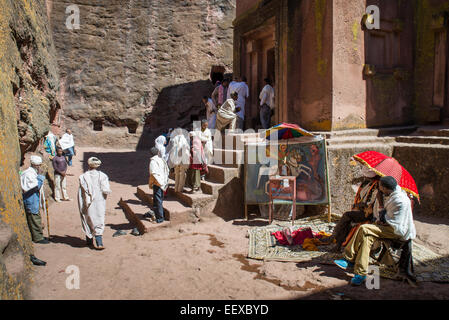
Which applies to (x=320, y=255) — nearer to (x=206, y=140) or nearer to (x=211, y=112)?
(x=206, y=140)

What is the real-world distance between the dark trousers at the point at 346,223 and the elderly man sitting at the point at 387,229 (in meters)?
0.71

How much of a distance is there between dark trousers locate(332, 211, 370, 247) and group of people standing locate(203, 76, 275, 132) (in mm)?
4937

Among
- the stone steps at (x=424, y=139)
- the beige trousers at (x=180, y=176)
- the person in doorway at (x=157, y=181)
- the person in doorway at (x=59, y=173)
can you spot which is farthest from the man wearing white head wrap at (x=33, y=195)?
the stone steps at (x=424, y=139)

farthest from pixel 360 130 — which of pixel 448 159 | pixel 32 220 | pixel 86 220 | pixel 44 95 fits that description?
pixel 44 95

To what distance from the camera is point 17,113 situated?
748 cm

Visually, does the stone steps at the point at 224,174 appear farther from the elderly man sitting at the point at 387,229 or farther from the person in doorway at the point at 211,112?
the elderly man sitting at the point at 387,229

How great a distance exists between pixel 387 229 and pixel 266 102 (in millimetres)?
6429

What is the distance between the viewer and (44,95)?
10.8 m

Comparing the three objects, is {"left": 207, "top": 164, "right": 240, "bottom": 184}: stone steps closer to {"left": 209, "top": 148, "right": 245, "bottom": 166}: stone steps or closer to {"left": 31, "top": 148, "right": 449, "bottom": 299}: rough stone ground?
{"left": 209, "top": 148, "right": 245, "bottom": 166}: stone steps

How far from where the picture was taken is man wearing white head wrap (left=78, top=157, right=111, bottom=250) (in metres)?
6.16

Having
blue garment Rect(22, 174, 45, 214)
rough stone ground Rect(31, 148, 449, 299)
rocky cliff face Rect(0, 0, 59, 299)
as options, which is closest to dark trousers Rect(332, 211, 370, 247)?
rough stone ground Rect(31, 148, 449, 299)

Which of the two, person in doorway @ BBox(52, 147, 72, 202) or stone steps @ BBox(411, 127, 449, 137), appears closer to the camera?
stone steps @ BBox(411, 127, 449, 137)

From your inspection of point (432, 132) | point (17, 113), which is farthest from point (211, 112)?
point (432, 132)

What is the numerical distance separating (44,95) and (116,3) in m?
8.34
